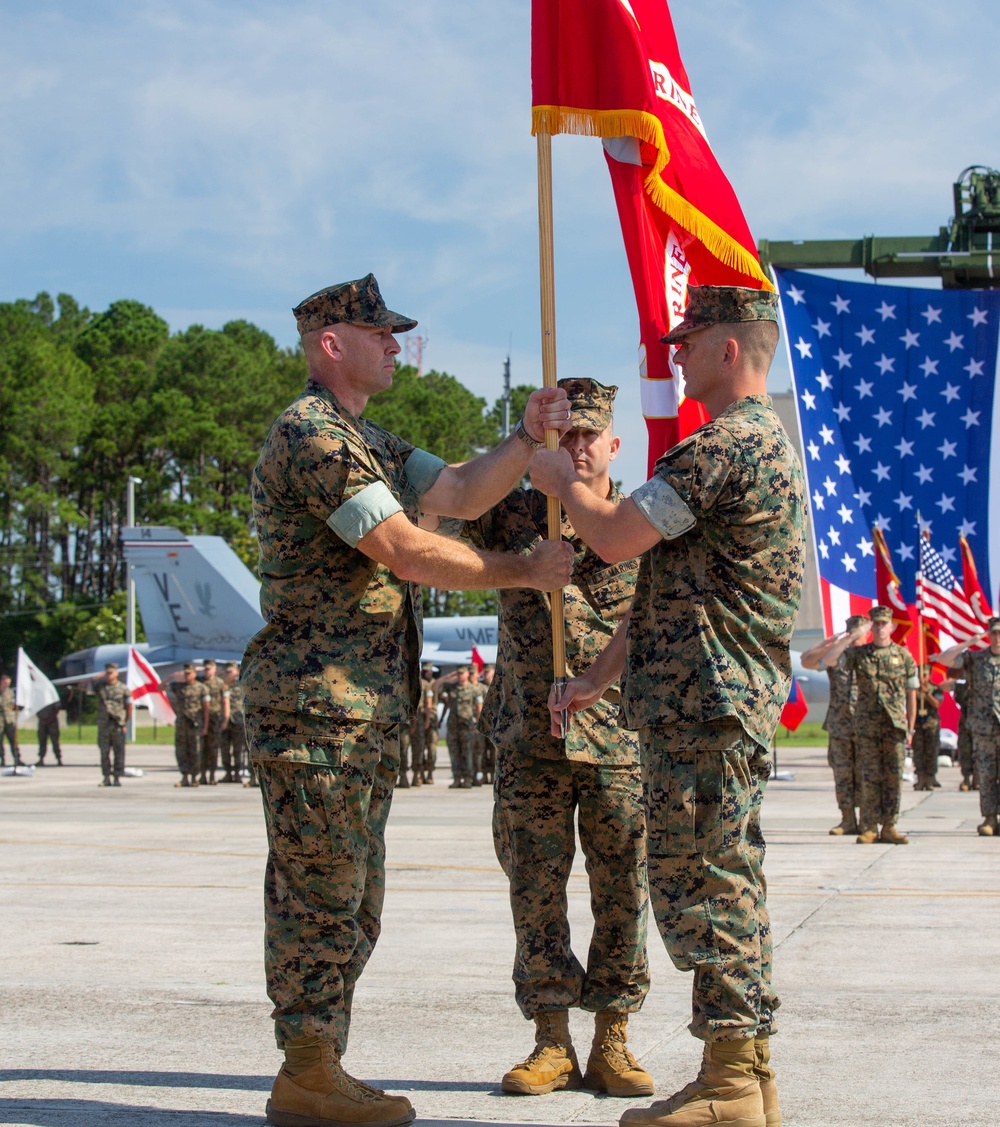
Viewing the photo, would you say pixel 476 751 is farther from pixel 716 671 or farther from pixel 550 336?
pixel 716 671

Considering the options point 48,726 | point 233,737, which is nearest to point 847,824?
point 233,737

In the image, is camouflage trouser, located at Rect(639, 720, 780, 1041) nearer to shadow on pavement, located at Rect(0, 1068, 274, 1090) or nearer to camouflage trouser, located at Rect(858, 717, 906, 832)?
shadow on pavement, located at Rect(0, 1068, 274, 1090)

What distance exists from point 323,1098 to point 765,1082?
3.80 ft

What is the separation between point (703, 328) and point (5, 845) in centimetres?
977

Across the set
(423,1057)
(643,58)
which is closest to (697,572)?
(423,1057)

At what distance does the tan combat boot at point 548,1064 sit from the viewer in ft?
13.3

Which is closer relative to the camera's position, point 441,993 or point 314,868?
point 314,868

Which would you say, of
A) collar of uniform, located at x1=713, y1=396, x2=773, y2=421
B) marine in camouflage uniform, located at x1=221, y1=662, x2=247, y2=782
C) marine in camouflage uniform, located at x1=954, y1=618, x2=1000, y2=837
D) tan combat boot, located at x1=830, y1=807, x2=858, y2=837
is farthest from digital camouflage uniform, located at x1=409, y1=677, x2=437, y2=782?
collar of uniform, located at x1=713, y1=396, x2=773, y2=421

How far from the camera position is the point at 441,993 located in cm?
550

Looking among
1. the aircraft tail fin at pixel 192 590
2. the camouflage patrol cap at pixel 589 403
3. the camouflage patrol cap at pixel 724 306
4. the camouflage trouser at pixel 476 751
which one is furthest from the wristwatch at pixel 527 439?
the aircraft tail fin at pixel 192 590

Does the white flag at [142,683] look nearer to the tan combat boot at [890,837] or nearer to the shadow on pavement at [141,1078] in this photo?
the tan combat boot at [890,837]

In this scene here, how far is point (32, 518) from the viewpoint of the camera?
6488 cm

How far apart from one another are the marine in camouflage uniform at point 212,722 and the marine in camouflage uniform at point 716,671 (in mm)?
18591

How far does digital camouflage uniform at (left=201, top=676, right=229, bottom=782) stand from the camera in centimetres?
A: 2181
